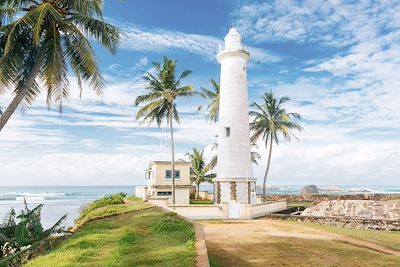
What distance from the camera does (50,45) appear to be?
13656mm

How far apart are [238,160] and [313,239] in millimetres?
11348

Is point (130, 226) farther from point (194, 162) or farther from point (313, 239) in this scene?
point (194, 162)

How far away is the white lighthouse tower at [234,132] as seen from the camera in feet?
83.9

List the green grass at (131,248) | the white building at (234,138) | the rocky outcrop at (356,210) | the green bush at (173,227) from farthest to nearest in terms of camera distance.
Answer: the rocky outcrop at (356,210) → the white building at (234,138) → the green bush at (173,227) → the green grass at (131,248)

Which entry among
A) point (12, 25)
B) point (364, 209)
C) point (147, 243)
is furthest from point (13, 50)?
point (364, 209)

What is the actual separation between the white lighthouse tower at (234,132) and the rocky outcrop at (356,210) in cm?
691

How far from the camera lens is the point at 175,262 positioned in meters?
7.82

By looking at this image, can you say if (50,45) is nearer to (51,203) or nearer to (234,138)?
(234,138)

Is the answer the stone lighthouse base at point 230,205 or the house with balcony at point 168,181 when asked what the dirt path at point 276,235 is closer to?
the stone lighthouse base at point 230,205

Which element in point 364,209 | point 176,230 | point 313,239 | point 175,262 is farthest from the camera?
point 364,209

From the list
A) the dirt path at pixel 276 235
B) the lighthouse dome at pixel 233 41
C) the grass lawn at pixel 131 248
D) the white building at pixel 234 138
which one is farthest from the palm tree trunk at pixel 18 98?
the lighthouse dome at pixel 233 41

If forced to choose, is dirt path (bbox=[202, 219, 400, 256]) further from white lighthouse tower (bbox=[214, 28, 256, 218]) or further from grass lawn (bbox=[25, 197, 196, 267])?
white lighthouse tower (bbox=[214, 28, 256, 218])

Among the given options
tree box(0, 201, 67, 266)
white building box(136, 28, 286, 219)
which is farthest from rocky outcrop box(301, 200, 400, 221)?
tree box(0, 201, 67, 266)

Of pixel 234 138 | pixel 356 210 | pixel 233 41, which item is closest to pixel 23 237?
pixel 234 138
